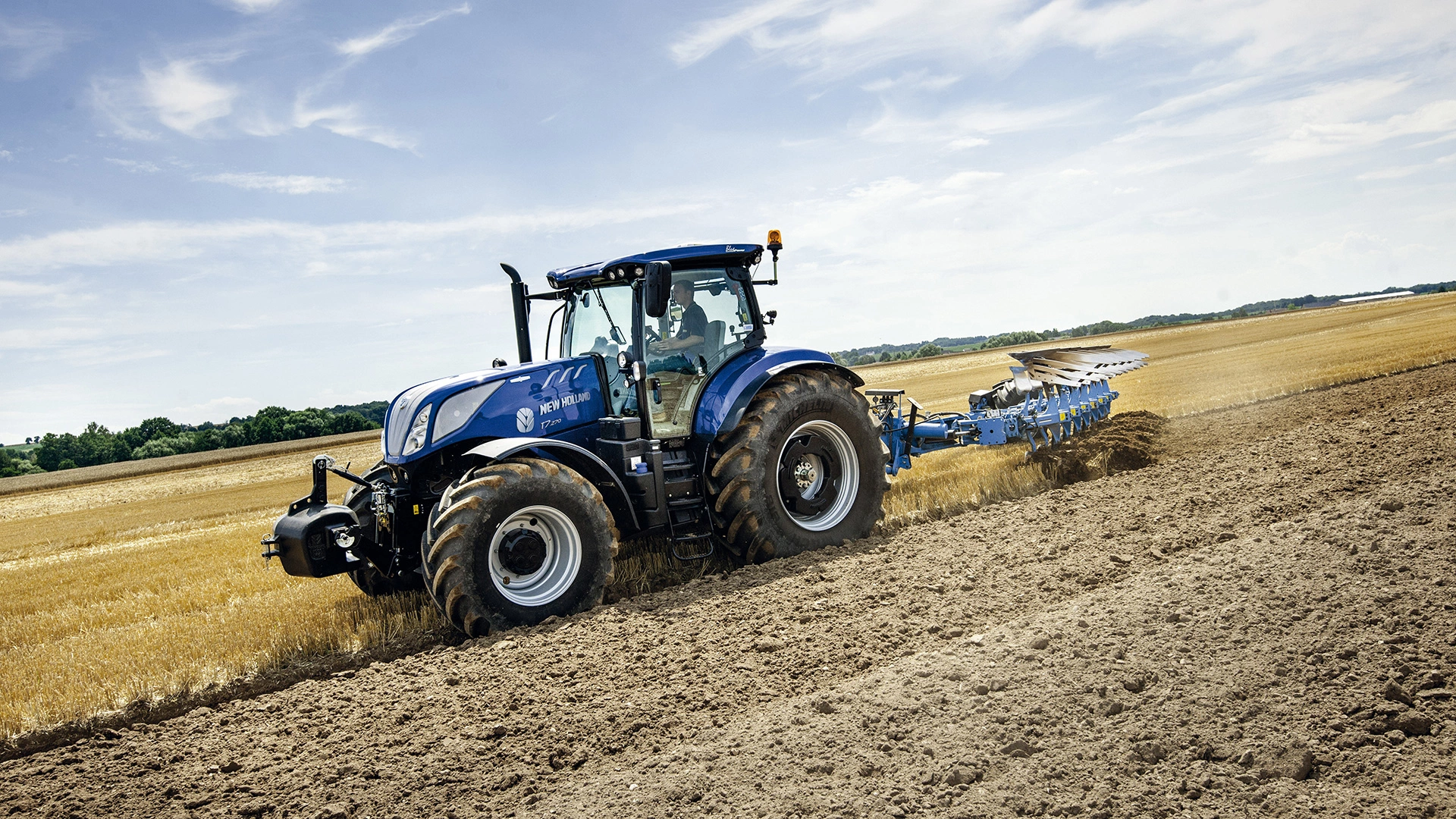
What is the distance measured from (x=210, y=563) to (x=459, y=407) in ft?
21.7

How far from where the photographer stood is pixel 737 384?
21.9ft

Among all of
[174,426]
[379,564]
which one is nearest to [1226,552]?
[379,564]

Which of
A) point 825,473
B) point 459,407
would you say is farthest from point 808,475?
point 459,407

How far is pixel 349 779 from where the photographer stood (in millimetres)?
3873

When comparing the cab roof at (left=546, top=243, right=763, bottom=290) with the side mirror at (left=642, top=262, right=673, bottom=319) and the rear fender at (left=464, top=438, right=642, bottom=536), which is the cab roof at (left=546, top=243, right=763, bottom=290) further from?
the rear fender at (left=464, top=438, right=642, bottom=536)

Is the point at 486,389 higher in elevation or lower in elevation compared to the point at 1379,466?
higher

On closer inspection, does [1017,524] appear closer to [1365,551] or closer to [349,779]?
[1365,551]

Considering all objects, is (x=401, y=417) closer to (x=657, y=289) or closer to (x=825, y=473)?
(x=657, y=289)

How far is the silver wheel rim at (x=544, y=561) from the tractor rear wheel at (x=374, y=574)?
37.3 inches

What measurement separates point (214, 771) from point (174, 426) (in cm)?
4712

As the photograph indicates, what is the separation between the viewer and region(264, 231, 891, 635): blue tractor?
18.1 feet

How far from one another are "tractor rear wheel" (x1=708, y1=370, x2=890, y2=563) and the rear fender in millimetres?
699

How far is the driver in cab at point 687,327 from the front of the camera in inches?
263

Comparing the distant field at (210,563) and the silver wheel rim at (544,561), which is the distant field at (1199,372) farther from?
the silver wheel rim at (544,561)
